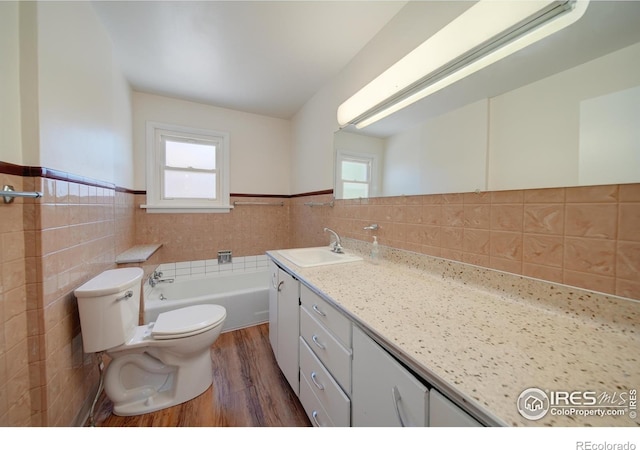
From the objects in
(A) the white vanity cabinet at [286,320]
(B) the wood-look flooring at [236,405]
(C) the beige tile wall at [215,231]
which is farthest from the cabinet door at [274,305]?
(C) the beige tile wall at [215,231]

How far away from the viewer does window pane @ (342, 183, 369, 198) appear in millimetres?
1712

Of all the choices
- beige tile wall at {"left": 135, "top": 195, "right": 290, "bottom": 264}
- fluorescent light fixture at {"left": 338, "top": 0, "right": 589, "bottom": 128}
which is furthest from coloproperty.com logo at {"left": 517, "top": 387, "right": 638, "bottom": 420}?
beige tile wall at {"left": 135, "top": 195, "right": 290, "bottom": 264}

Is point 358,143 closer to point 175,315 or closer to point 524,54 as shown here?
point 524,54

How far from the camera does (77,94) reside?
4.05 ft

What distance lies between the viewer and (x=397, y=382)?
2.00 feet

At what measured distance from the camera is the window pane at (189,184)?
2592 mm

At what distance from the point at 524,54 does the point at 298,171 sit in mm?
2261

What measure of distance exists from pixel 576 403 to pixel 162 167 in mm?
Result: 3286

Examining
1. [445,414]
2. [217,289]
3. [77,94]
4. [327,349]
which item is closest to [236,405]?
[327,349]

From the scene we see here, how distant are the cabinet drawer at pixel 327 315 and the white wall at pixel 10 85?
132 cm

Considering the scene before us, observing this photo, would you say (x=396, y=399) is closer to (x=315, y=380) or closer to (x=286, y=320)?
(x=315, y=380)

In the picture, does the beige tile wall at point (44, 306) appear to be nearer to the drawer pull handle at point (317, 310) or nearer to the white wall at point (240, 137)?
the drawer pull handle at point (317, 310)
